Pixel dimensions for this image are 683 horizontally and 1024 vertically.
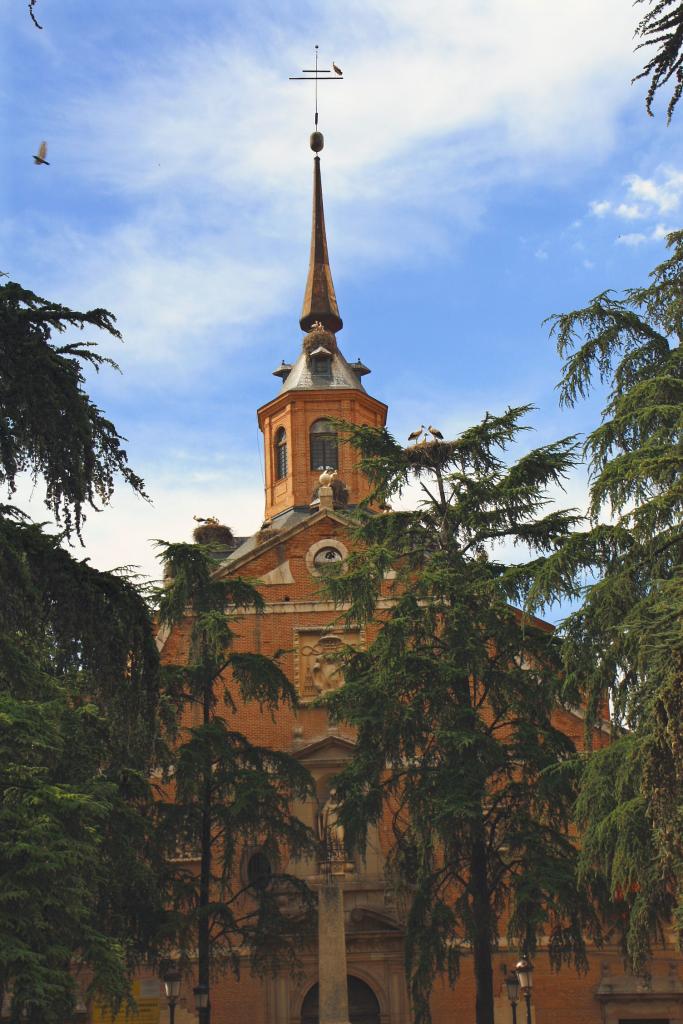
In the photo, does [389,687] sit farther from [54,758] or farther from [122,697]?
[122,697]

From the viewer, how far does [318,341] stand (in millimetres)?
48875

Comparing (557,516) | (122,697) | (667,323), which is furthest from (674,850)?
(557,516)

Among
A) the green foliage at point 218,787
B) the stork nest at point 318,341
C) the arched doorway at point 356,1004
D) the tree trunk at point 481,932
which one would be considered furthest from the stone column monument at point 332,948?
the stork nest at point 318,341

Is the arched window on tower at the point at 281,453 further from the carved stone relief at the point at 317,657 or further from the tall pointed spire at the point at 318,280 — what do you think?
the carved stone relief at the point at 317,657

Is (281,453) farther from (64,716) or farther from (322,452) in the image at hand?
(64,716)

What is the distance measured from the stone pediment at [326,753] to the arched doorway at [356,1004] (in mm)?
4459

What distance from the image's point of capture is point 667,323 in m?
19.7

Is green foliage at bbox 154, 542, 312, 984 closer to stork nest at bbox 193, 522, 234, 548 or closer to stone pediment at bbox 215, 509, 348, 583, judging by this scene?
stone pediment at bbox 215, 509, 348, 583

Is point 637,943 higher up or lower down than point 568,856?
lower down

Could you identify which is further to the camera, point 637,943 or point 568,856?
point 568,856

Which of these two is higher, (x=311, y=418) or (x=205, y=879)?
(x=311, y=418)

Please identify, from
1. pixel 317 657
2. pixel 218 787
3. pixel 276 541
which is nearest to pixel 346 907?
pixel 317 657

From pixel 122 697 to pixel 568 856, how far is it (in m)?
14.4

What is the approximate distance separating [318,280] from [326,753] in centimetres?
2498
